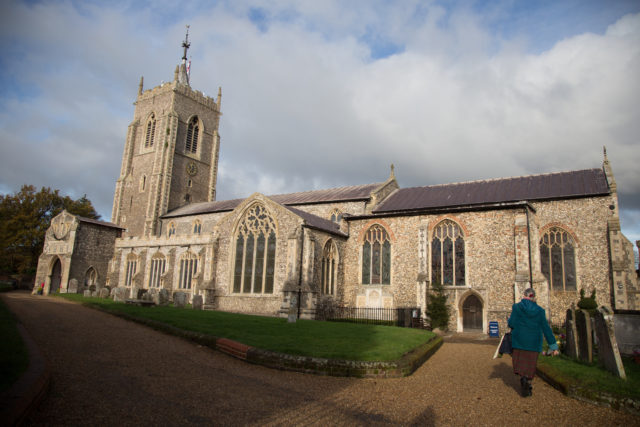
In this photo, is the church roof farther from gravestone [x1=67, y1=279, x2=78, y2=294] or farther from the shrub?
gravestone [x1=67, y1=279, x2=78, y2=294]

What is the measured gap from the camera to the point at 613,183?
70.2 ft

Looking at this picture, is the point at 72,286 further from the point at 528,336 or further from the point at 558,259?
the point at 528,336

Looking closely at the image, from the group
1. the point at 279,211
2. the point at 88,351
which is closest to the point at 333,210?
the point at 279,211

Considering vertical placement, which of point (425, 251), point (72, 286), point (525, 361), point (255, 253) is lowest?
point (525, 361)

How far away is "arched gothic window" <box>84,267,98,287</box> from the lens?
116 feet

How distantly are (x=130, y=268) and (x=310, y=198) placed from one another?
16652mm

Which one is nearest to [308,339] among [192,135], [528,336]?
[528,336]

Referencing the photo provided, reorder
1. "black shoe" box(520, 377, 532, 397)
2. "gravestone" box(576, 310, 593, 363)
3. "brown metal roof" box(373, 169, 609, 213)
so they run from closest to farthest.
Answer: "black shoe" box(520, 377, 532, 397)
"gravestone" box(576, 310, 593, 363)
"brown metal roof" box(373, 169, 609, 213)

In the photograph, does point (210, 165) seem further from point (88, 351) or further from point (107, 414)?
point (107, 414)

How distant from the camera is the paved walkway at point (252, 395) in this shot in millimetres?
5668

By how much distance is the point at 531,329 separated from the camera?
7145mm

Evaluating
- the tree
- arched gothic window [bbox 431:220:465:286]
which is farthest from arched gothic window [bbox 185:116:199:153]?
arched gothic window [bbox 431:220:465:286]

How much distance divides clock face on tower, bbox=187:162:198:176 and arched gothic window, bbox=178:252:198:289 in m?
18.0

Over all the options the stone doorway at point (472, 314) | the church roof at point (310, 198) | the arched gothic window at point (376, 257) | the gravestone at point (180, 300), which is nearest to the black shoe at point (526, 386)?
the stone doorway at point (472, 314)
